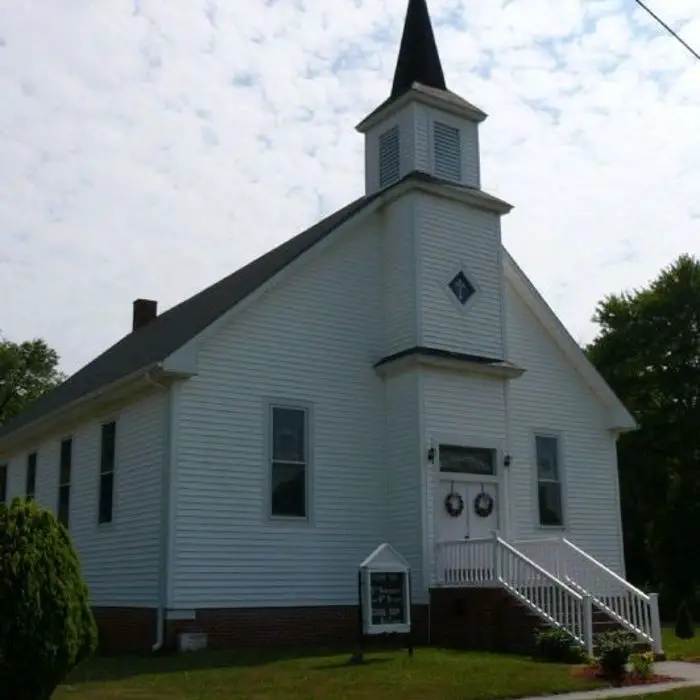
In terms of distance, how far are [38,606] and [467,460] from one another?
11.2m

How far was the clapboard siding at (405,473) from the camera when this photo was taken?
60.6ft

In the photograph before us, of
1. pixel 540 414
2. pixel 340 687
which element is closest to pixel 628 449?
pixel 540 414

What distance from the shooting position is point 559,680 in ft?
42.0

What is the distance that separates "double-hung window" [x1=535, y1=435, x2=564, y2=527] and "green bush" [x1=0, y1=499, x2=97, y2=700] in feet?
43.0

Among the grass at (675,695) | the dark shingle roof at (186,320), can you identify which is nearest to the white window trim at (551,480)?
the dark shingle roof at (186,320)

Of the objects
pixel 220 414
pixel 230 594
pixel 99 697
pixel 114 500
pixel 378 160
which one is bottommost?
pixel 99 697

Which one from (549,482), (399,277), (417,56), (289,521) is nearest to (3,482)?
(289,521)

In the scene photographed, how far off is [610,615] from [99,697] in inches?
332

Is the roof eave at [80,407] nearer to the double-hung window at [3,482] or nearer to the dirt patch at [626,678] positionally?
the double-hung window at [3,482]

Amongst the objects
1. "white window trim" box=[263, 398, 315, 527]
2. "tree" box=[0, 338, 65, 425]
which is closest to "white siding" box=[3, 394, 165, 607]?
"white window trim" box=[263, 398, 315, 527]

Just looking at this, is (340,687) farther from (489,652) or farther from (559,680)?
(489,652)

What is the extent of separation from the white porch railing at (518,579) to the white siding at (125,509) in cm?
530

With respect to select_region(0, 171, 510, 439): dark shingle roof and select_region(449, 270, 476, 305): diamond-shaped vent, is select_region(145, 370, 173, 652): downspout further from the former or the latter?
select_region(449, 270, 476, 305): diamond-shaped vent

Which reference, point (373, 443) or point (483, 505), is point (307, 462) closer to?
point (373, 443)
